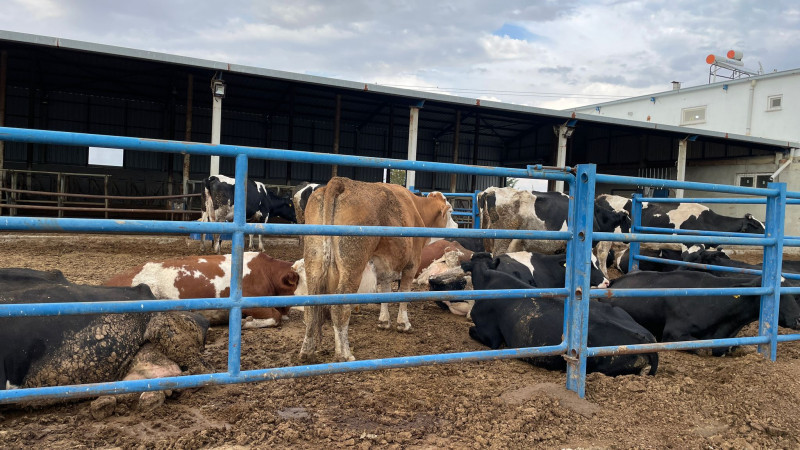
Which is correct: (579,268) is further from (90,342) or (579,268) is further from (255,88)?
(255,88)

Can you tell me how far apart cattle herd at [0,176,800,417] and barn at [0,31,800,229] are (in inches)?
395

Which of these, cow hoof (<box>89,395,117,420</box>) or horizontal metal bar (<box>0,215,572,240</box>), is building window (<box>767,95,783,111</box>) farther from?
cow hoof (<box>89,395,117,420</box>)

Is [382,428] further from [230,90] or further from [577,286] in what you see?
[230,90]

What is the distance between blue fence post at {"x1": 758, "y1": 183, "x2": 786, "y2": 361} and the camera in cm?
430

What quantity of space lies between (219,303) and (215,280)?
10.6 feet

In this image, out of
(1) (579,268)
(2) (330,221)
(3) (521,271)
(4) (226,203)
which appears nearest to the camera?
(1) (579,268)

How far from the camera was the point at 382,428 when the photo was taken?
112 inches

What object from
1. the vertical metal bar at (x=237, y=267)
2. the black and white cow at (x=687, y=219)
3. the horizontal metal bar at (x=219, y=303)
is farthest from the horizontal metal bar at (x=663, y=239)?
the black and white cow at (x=687, y=219)

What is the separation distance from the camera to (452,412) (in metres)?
3.07

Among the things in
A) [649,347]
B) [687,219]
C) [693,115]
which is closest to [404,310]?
[649,347]

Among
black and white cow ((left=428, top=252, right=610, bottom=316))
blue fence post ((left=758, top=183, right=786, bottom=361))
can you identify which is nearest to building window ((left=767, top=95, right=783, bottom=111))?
black and white cow ((left=428, top=252, right=610, bottom=316))

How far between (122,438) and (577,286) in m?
2.70

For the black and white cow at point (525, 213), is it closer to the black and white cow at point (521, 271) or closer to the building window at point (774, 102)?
the black and white cow at point (521, 271)

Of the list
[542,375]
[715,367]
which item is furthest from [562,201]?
[542,375]
